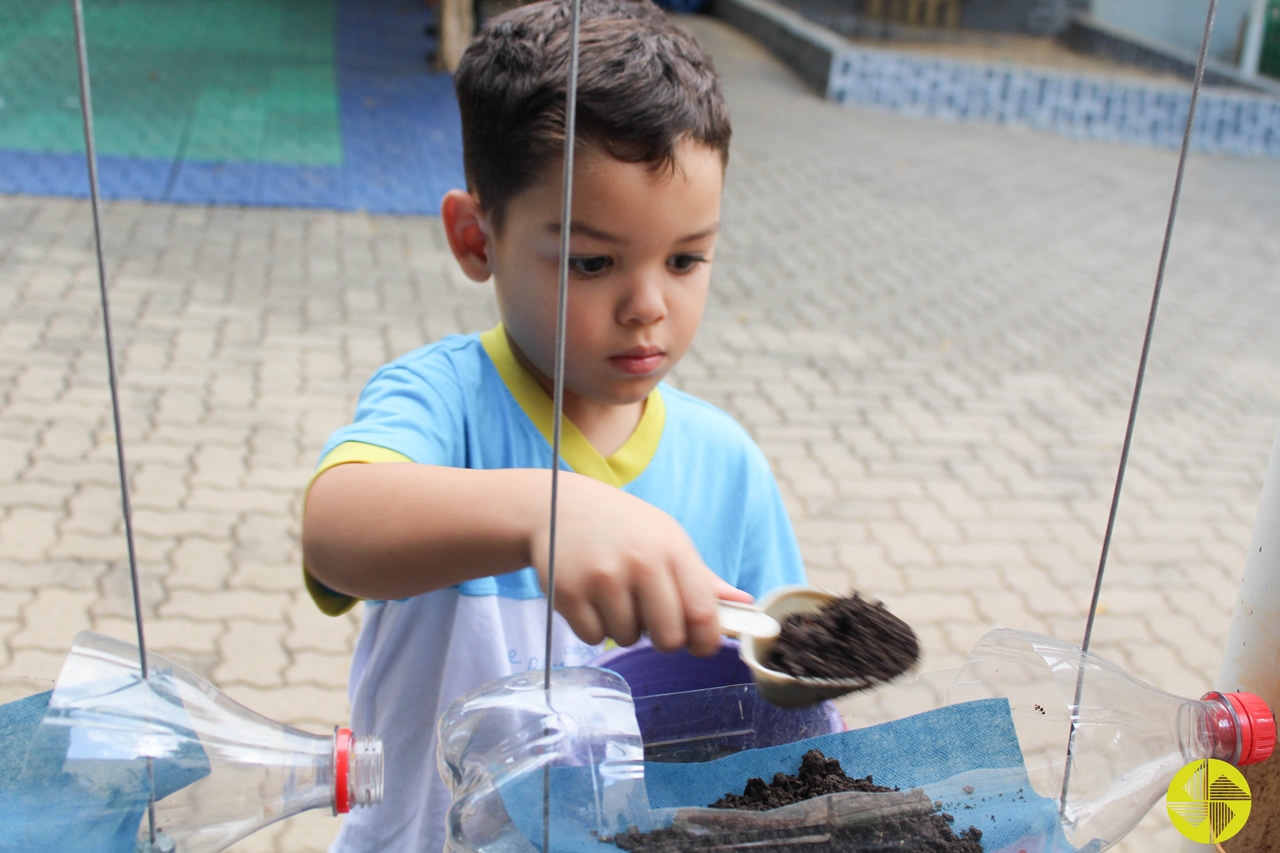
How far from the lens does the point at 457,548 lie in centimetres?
91

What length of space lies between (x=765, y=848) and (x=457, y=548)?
1.12ft

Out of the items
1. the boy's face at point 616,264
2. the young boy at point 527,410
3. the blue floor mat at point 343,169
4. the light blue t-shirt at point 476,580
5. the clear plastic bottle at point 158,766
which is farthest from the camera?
the blue floor mat at point 343,169

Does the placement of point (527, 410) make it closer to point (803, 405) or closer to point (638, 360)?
point (638, 360)

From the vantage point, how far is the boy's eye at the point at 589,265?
1167 millimetres

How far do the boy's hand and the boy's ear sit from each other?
619mm

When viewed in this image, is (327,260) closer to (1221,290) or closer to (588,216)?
(588,216)

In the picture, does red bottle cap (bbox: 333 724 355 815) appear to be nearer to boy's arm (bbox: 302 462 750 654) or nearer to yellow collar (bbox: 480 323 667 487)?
boy's arm (bbox: 302 462 750 654)

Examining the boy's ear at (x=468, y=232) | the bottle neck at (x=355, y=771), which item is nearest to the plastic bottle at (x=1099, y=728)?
the bottle neck at (x=355, y=771)

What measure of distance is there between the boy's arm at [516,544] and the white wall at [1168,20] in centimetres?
1603

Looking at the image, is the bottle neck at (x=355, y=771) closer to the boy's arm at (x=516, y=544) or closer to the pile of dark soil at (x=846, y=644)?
the boy's arm at (x=516, y=544)

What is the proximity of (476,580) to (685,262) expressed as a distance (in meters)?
0.43

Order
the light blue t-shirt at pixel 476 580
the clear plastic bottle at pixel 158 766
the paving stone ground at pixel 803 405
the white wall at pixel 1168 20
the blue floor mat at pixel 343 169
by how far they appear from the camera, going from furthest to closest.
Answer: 1. the white wall at pixel 1168 20
2. the blue floor mat at pixel 343 169
3. the paving stone ground at pixel 803 405
4. the light blue t-shirt at pixel 476 580
5. the clear plastic bottle at pixel 158 766

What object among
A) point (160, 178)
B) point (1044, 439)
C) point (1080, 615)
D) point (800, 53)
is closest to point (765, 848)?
point (1080, 615)

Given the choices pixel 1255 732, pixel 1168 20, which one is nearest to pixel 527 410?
pixel 1255 732
